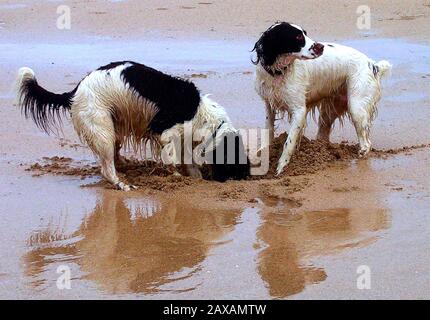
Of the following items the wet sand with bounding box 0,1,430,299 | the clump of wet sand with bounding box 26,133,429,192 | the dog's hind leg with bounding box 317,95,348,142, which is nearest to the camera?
Result: the wet sand with bounding box 0,1,430,299

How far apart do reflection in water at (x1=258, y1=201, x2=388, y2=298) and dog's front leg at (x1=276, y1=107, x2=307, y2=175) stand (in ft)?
3.69

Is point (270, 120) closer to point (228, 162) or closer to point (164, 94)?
point (228, 162)

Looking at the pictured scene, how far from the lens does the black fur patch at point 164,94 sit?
756 centimetres

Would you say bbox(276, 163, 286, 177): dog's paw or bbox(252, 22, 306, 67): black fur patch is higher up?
bbox(252, 22, 306, 67): black fur patch

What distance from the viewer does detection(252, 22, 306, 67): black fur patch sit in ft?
25.4

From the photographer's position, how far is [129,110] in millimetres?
7609

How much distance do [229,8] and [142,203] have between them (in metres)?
9.51

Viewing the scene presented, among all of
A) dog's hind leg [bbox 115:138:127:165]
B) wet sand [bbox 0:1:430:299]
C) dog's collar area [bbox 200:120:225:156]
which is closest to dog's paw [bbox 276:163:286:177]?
wet sand [bbox 0:1:430:299]

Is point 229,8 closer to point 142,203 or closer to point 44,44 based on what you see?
point 44,44

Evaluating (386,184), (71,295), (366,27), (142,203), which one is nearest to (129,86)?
(142,203)

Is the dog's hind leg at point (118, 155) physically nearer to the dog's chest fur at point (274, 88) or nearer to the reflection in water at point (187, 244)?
the reflection in water at point (187, 244)

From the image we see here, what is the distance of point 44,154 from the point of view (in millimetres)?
Result: 8469

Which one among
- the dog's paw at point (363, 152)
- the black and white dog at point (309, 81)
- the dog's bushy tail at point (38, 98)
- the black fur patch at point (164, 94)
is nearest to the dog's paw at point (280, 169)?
the black and white dog at point (309, 81)

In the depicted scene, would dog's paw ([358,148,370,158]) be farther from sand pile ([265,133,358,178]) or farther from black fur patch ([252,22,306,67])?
black fur patch ([252,22,306,67])
